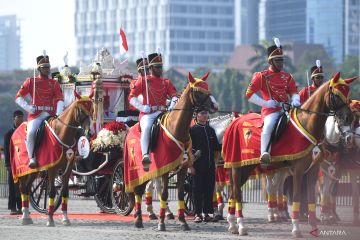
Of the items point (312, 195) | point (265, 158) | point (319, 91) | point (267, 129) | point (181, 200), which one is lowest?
point (181, 200)

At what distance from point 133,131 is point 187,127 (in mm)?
1576

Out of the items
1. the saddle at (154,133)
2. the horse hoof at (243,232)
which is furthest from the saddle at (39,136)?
the horse hoof at (243,232)

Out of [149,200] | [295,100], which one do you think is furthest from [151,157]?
[295,100]

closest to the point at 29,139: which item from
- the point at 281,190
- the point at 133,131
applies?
the point at 133,131

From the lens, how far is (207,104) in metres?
21.0

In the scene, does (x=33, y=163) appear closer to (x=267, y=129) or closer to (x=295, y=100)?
(x=267, y=129)

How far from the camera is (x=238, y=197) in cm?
2111

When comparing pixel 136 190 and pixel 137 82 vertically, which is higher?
pixel 137 82

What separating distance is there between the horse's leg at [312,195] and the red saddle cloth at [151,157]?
2.17 m

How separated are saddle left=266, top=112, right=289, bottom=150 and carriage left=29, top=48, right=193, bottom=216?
4.43 meters

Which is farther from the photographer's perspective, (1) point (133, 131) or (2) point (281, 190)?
(2) point (281, 190)

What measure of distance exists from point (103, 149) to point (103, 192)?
118 cm

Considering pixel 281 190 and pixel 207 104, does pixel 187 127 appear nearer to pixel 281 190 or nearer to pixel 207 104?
pixel 207 104

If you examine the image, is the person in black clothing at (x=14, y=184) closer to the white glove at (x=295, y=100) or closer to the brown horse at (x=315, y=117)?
the brown horse at (x=315, y=117)
